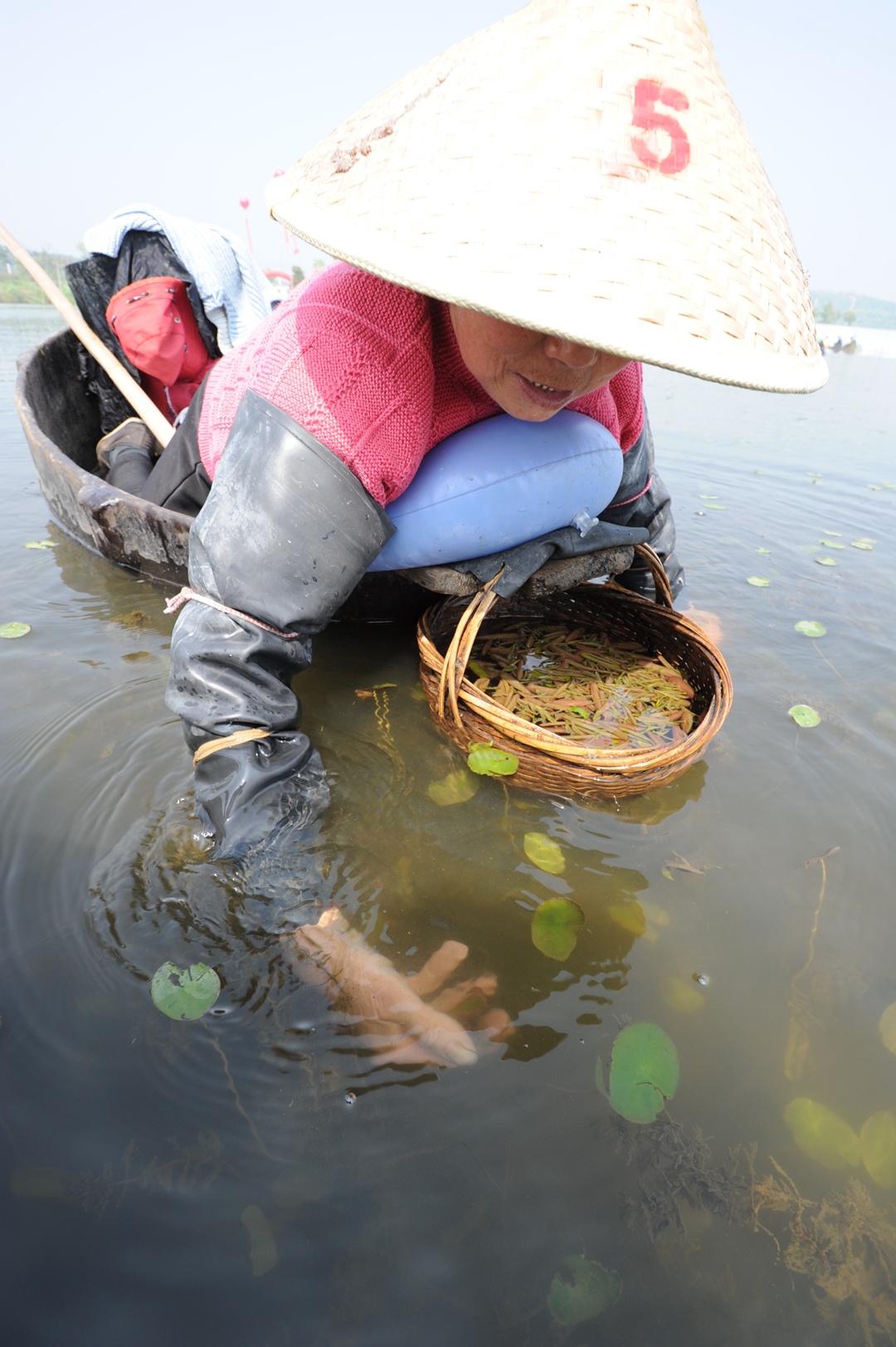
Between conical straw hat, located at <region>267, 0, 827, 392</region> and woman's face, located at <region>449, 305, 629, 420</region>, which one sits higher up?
conical straw hat, located at <region>267, 0, 827, 392</region>

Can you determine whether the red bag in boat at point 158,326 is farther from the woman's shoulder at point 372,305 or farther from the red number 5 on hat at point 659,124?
the red number 5 on hat at point 659,124

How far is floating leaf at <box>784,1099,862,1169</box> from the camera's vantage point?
3.22 feet

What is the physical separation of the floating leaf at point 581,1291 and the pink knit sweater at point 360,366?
1212mm

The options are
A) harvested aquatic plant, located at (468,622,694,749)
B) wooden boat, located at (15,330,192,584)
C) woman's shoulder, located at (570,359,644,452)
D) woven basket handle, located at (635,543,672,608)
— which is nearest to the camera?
woman's shoulder, located at (570,359,644,452)

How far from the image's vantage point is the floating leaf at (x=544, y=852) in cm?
140

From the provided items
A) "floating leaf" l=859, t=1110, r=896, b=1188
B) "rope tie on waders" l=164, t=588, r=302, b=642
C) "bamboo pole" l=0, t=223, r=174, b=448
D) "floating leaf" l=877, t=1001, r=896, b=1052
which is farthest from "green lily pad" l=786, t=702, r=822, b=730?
"bamboo pole" l=0, t=223, r=174, b=448

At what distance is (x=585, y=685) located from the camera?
1.95 m

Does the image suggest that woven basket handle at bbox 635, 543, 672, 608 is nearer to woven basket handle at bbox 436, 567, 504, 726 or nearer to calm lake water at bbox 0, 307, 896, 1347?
calm lake water at bbox 0, 307, 896, 1347

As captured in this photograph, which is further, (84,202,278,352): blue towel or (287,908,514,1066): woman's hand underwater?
(84,202,278,352): blue towel

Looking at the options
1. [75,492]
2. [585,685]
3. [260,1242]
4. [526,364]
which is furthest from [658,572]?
[75,492]

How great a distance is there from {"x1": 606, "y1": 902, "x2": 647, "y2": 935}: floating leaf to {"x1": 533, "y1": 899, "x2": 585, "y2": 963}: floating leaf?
7cm

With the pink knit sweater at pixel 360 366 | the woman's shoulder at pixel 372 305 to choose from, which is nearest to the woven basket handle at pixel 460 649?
the pink knit sweater at pixel 360 366

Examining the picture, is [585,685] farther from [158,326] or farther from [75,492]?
[158,326]

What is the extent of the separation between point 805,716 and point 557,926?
114 centimetres
